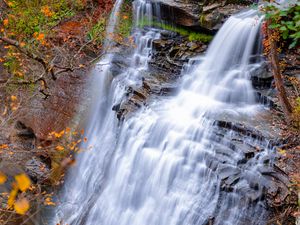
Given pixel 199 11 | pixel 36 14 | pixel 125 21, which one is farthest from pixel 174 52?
pixel 36 14

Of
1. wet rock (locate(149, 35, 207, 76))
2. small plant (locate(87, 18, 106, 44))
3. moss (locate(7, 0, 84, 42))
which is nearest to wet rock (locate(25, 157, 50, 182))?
wet rock (locate(149, 35, 207, 76))

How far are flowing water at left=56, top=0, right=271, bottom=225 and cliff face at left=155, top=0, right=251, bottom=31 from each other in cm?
57

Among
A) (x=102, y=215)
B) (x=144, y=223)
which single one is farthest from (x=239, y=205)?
(x=102, y=215)

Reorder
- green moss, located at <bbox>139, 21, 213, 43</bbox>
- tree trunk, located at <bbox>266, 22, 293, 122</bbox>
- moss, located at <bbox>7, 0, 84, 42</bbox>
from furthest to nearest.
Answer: moss, located at <bbox>7, 0, 84, 42</bbox> < green moss, located at <bbox>139, 21, 213, 43</bbox> < tree trunk, located at <bbox>266, 22, 293, 122</bbox>

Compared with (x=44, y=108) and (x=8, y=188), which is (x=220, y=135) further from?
(x=44, y=108)

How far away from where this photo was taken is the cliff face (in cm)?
1097

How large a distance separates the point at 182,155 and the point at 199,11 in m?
6.22

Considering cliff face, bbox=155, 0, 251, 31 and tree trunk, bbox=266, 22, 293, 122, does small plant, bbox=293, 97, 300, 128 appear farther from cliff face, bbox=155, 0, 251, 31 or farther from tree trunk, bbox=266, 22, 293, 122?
cliff face, bbox=155, 0, 251, 31

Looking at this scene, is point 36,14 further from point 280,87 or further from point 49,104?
point 280,87

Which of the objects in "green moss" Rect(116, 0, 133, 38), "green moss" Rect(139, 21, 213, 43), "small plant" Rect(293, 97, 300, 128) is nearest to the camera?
"small plant" Rect(293, 97, 300, 128)

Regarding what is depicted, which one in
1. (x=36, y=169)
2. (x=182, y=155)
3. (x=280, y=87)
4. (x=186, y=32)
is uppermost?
(x=186, y=32)

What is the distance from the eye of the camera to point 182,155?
736 cm

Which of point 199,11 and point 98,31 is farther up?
point 199,11

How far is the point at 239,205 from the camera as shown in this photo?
601 cm
